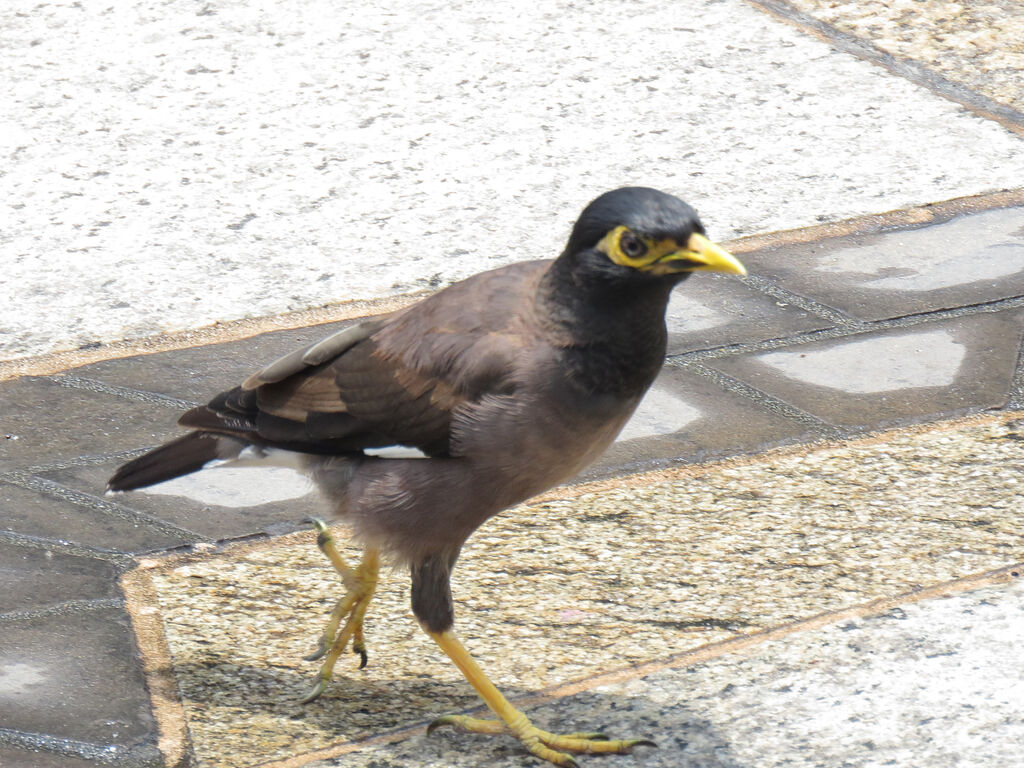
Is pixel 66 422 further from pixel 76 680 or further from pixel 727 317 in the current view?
pixel 727 317

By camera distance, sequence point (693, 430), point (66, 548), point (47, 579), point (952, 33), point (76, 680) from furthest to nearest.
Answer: point (952, 33)
point (693, 430)
point (66, 548)
point (47, 579)
point (76, 680)

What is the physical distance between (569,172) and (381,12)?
1951 millimetres

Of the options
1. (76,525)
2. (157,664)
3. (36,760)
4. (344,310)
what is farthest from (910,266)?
(36,760)

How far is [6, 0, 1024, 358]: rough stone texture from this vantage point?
211 inches

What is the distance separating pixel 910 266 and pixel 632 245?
7.94 feet

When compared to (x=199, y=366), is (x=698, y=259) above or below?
above

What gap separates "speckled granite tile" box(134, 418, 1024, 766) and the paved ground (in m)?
0.01

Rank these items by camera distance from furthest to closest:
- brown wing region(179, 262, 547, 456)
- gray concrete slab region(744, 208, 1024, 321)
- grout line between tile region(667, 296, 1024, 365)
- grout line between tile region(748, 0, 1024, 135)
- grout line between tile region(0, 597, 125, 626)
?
grout line between tile region(748, 0, 1024, 135)
gray concrete slab region(744, 208, 1024, 321)
grout line between tile region(667, 296, 1024, 365)
grout line between tile region(0, 597, 125, 626)
brown wing region(179, 262, 547, 456)

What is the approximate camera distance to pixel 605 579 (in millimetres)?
3660

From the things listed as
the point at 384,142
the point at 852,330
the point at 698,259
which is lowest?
the point at 852,330

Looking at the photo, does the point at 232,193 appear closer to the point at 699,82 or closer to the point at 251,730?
the point at 699,82

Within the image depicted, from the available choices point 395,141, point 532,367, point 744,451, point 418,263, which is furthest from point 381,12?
point 532,367

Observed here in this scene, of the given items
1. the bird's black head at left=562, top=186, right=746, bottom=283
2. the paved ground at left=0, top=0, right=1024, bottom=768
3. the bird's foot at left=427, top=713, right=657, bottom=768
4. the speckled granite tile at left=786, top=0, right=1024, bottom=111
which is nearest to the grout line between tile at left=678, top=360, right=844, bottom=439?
the paved ground at left=0, top=0, right=1024, bottom=768

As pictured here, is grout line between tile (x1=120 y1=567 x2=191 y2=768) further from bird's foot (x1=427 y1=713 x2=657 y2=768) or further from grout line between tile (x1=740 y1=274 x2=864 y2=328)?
grout line between tile (x1=740 y1=274 x2=864 y2=328)
